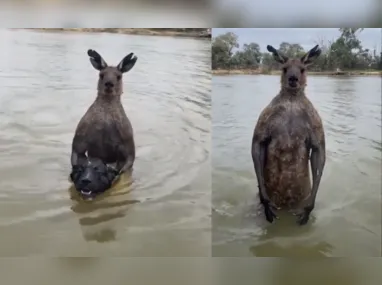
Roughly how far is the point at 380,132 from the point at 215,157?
80cm

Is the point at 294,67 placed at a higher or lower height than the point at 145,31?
lower

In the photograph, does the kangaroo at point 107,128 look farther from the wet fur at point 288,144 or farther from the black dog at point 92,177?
the wet fur at point 288,144

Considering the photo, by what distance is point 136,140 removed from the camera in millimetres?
2545

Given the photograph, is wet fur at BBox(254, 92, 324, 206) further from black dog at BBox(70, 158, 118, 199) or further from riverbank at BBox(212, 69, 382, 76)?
black dog at BBox(70, 158, 118, 199)

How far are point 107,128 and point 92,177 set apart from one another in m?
0.25

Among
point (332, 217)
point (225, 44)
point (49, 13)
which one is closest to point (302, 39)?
point (225, 44)

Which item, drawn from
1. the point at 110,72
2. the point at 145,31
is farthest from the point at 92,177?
the point at 145,31

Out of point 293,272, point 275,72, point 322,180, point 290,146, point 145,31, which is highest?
point 145,31

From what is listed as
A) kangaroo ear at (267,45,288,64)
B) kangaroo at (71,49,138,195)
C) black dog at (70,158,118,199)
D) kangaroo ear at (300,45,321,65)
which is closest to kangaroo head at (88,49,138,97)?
kangaroo at (71,49,138,195)

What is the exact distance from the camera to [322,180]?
2.54 meters

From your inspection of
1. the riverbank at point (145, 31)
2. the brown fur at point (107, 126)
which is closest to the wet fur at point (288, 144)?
the riverbank at point (145, 31)

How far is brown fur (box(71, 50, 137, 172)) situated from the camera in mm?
2508

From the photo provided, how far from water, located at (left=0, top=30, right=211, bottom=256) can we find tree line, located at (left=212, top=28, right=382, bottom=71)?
8cm

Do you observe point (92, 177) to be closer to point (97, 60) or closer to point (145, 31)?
point (97, 60)
